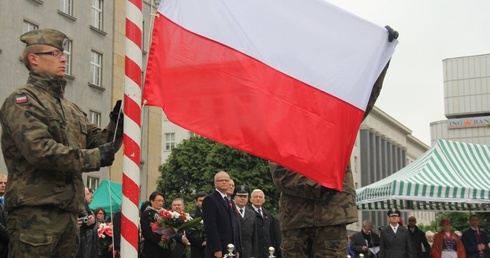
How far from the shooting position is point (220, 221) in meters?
11.8

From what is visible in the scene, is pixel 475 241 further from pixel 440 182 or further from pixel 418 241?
pixel 440 182

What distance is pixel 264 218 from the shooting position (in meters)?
15.3

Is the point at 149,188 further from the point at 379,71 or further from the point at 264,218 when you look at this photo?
the point at 379,71

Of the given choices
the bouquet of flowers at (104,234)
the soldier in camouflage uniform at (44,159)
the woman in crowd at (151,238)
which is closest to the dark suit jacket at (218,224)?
the woman in crowd at (151,238)

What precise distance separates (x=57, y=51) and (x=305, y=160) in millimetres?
2274

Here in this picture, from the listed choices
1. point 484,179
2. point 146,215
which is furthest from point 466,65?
point 146,215

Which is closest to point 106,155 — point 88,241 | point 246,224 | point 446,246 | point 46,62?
point 46,62

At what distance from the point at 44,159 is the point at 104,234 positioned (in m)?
8.79

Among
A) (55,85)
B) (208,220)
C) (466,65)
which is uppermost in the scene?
(466,65)

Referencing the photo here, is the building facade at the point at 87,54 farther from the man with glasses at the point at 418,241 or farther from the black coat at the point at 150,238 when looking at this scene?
the black coat at the point at 150,238

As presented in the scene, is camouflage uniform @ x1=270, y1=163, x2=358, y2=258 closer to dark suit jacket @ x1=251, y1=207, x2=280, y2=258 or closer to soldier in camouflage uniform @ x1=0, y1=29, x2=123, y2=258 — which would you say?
soldier in camouflage uniform @ x1=0, y1=29, x2=123, y2=258

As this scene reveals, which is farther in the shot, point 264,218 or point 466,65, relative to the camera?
point 466,65

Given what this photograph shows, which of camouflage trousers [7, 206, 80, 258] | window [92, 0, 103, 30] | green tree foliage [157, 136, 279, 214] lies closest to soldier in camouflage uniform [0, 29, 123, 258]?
camouflage trousers [7, 206, 80, 258]

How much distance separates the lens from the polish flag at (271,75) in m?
6.63
